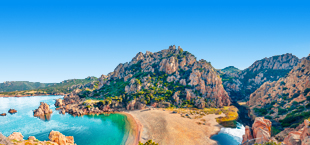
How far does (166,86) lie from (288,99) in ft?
239

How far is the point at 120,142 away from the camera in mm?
46531

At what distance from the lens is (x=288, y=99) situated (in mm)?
74188

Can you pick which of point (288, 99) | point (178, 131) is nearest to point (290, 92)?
point (288, 99)

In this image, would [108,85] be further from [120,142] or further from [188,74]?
[120,142]

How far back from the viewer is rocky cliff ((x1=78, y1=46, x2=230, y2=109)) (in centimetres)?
9881

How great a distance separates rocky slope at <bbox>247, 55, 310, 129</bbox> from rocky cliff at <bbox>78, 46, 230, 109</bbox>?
25.1 metres

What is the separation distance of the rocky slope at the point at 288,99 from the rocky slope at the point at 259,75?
3768 cm

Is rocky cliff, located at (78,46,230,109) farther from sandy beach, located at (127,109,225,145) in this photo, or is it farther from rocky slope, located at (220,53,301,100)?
rocky slope, located at (220,53,301,100)

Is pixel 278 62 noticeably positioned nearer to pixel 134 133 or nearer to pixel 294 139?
pixel 294 139

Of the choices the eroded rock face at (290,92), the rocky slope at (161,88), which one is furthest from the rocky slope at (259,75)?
the eroded rock face at (290,92)

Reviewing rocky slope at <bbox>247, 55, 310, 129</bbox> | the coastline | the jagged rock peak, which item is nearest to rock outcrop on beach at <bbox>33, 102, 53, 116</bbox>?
the coastline

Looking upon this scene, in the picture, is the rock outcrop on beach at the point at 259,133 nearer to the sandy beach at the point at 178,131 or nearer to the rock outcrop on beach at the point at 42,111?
the sandy beach at the point at 178,131

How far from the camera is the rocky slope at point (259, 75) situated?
13888 cm

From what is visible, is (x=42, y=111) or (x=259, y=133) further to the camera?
(x=42, y=111)
